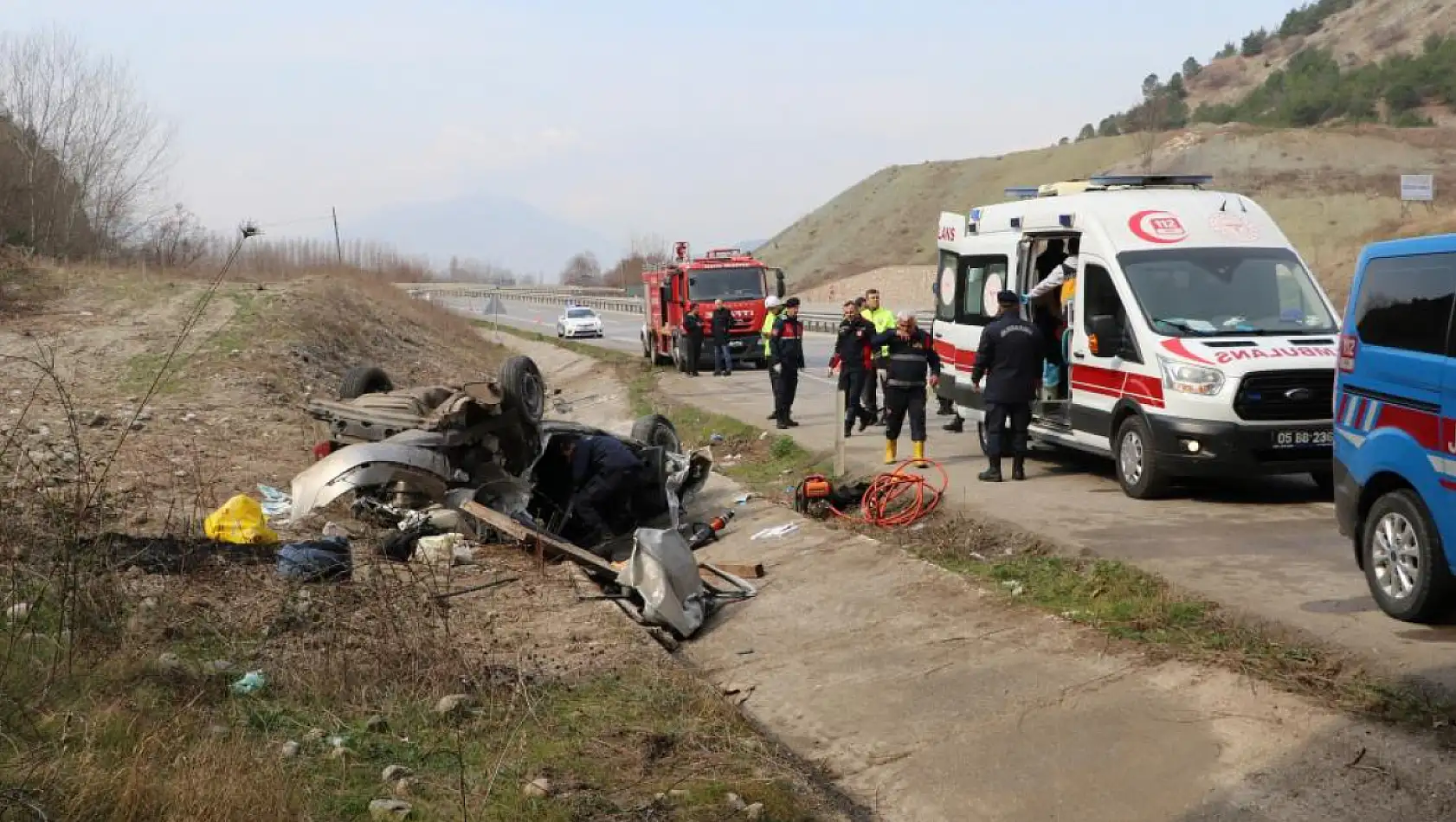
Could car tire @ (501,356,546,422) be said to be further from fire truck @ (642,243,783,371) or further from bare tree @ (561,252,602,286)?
bare tree @ (561,252,602,286)

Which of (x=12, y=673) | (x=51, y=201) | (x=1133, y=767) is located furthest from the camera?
(x=51, y=201)

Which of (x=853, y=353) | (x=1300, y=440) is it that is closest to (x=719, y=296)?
(x=853, y=353)

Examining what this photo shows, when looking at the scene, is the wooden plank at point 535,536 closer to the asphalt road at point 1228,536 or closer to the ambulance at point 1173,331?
the asphalt road at point 1228,536

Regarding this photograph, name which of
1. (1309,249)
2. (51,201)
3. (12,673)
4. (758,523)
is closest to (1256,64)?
(1309,249)

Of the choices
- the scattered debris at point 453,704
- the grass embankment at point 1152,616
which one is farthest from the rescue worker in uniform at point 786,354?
the scattered debris at point 453,704

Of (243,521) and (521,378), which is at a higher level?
(521,378)

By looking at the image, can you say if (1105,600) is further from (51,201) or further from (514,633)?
(51,201)

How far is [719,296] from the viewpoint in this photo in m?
30.2

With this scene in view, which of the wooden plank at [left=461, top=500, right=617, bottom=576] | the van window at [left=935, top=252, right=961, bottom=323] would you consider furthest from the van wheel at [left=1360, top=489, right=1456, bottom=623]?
the van window at [left=935, top=252, right=961, bottom=323]

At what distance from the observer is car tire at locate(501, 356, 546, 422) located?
40.7ft

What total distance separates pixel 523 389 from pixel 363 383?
2444mm

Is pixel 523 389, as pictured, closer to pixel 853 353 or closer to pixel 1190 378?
pixel 853 353

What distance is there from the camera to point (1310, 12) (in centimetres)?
12269

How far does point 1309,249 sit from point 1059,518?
160 ft
